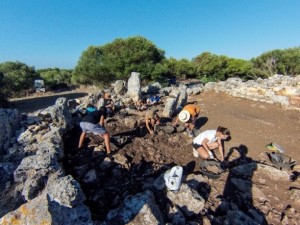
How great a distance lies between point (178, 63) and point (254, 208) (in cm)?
3066

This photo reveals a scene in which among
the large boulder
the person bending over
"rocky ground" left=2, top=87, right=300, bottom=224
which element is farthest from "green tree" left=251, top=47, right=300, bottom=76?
the large boulder

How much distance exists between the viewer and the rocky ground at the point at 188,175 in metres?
4.13

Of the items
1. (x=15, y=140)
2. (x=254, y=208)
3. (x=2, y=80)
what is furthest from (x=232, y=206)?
(x=2, y=80)

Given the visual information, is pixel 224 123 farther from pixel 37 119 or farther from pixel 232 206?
pixel 37 119

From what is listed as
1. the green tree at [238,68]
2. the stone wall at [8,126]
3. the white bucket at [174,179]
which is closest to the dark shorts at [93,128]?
the stone wall at [8,126]

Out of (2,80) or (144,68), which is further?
(2,80)

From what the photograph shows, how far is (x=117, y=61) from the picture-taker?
22438 millimetres

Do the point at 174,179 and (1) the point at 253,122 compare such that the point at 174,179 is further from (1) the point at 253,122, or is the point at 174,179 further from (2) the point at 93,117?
(1) the point at 253,122

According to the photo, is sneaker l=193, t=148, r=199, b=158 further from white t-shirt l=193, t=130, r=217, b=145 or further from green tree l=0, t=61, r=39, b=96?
green tree l=0, t=61, r=39, b=96

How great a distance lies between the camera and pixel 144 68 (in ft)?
74.7

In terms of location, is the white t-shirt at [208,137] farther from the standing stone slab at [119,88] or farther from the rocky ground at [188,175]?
the standing stone slab at [119,88]

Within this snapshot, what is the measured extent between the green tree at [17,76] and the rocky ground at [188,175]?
78.2 ft

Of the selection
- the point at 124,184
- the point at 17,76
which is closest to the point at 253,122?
the point at 124,184

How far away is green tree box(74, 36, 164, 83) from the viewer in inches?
892
